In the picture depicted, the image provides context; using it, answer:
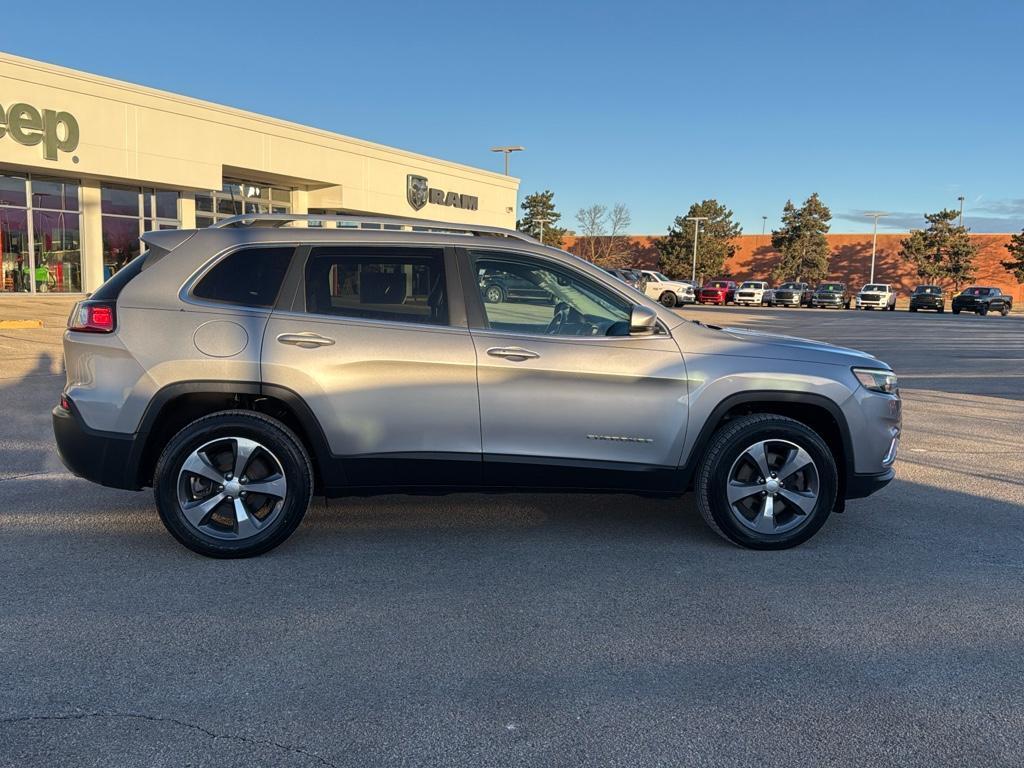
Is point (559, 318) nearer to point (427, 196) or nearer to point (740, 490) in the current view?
point (740, 490)

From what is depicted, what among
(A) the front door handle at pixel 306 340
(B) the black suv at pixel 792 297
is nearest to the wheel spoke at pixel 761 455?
(A) the front door handle at pixel 306 340

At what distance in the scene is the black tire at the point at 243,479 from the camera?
172 inches

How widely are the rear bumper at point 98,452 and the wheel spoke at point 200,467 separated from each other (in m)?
0.31

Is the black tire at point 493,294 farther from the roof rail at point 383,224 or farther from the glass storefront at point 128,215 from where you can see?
the glass storefront at point 128,215

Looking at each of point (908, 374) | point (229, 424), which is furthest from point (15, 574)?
point (908, 374)

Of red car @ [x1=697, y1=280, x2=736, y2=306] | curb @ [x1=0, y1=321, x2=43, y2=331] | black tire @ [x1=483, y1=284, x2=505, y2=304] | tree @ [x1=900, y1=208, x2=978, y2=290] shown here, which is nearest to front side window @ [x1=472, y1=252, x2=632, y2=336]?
black tire @ [x1=483, y1=284, x2=505, y2=304]

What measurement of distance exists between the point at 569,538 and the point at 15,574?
2.98 metres

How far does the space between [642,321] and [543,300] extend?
24.8 inches

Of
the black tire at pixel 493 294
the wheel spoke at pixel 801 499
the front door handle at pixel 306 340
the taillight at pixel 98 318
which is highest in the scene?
the black tire at pixel 493 294

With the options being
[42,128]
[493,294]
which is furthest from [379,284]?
[42,128]

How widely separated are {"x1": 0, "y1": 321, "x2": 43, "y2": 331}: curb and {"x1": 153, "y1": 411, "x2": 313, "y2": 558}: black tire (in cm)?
1477

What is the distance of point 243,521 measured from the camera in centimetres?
445

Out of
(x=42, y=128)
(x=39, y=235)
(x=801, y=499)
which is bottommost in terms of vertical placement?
(x=801, y=499)

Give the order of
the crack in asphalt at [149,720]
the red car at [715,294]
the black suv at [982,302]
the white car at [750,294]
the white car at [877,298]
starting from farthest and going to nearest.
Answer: the white car at [877,298] < the red car at [715,294] < the white car at [750,294] < the black suv at [982,302] < the crack in asphalt at [149,720]
